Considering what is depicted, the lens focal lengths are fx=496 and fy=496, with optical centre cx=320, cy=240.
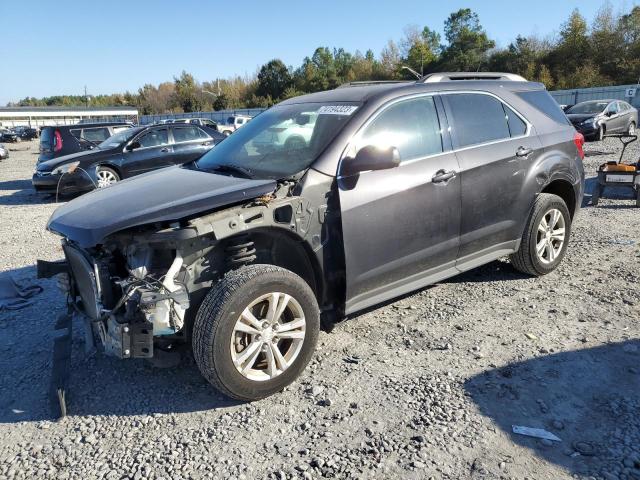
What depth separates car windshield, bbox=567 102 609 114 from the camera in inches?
734

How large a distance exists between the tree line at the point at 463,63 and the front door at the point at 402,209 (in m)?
34.7

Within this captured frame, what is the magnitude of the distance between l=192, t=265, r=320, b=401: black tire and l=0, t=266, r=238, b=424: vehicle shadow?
0.24m

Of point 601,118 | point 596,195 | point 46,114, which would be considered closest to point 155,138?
point 596,195

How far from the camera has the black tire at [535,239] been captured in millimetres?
4567

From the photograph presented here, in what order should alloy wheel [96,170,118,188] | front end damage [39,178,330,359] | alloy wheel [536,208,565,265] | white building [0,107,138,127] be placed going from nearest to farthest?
front end damage [39,178,330,359] < alloy wheel [536,208,565,265] < alloy wheel [96,170,118,188] < white building [0,107,138,127]

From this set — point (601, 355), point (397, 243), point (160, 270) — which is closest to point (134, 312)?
point (160, 270)

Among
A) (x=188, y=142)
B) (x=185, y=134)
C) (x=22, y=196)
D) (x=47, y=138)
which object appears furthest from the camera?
(x=47, y=138)

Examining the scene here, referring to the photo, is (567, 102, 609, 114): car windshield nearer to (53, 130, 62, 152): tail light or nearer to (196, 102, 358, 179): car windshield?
(53, 130, 62, 152): tail light

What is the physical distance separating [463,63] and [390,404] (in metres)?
59.6

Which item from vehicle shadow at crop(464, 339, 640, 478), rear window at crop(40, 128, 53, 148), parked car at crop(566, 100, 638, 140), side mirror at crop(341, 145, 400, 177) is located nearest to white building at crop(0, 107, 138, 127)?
rear window at crop(40, 128, 53, 148)

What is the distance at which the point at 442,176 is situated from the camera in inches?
149

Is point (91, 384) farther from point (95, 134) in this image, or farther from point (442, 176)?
point (95, 134)

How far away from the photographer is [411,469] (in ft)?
8.07

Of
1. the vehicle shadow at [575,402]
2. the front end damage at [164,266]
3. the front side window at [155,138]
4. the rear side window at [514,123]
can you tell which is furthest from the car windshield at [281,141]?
the front side window at [155,138]
